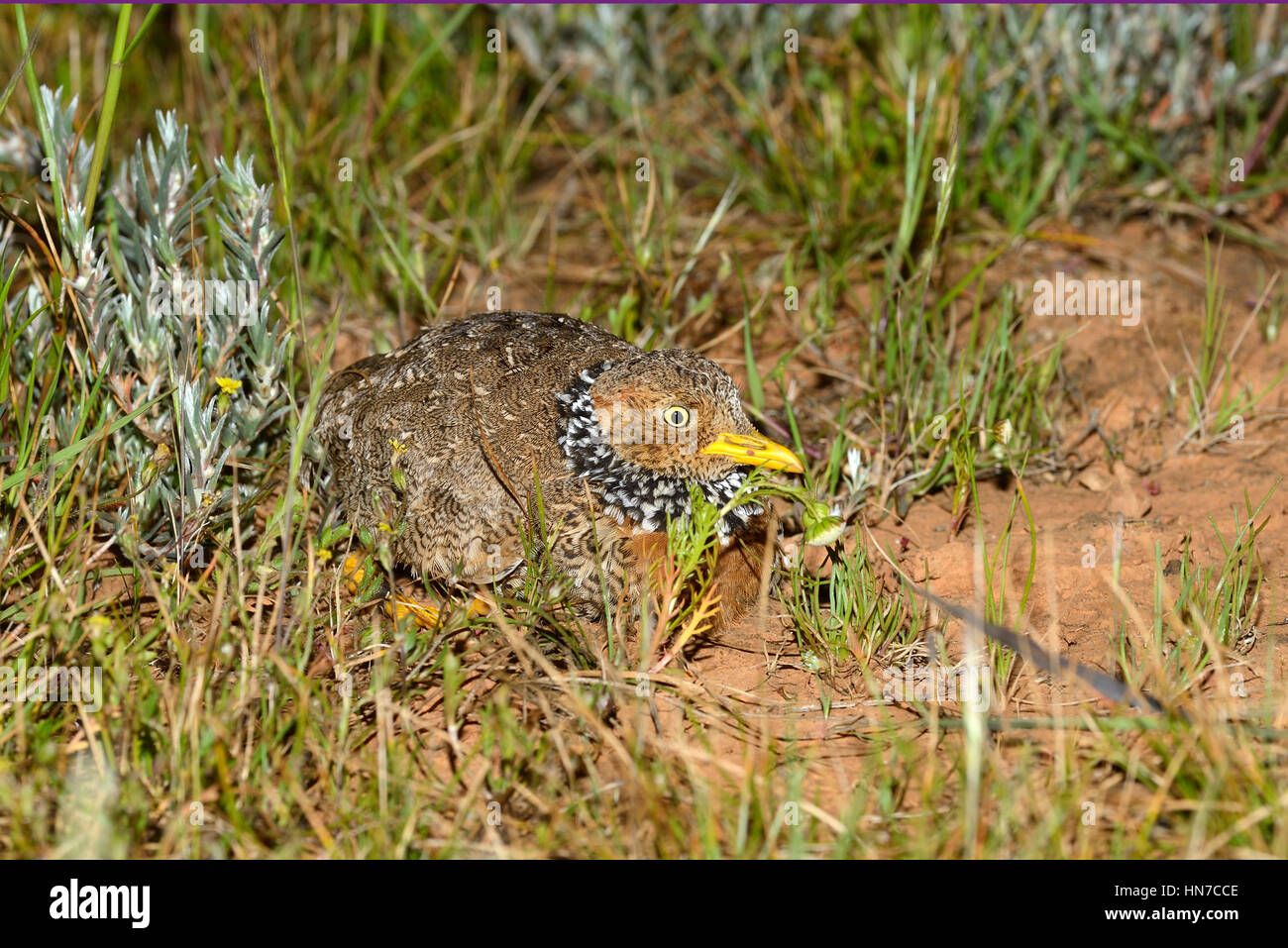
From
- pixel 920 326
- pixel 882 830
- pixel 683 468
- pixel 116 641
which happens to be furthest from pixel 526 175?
pixel 882 830

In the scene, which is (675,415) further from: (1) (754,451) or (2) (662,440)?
(1) (754,451)

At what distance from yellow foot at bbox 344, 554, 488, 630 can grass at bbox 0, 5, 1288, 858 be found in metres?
0.06

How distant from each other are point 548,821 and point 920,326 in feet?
8.70

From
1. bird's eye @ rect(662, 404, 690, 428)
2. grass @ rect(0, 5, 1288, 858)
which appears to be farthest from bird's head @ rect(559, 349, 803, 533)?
grass @ rect(0, 5, 1288, 858)

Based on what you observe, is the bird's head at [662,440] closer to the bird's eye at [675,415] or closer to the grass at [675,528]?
the bird's eye at [675,415]

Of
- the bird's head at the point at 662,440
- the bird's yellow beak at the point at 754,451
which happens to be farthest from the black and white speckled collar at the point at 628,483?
the bird's yellow beak at the point at 754,451

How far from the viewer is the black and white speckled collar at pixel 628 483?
407 cm

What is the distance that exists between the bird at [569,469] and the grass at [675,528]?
17cm

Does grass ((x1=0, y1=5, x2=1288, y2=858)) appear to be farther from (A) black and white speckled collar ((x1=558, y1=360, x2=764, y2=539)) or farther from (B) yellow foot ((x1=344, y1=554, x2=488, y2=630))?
(A) black and white speckled collar ((x1=558, y1=360, x2=764, y2=539))

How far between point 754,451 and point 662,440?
0.29 metres

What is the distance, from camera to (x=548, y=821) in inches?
128

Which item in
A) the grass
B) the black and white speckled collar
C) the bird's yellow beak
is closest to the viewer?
the grass

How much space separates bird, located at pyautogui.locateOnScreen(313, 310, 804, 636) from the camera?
4016mm

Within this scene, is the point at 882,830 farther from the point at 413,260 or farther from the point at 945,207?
the point at 413,260
